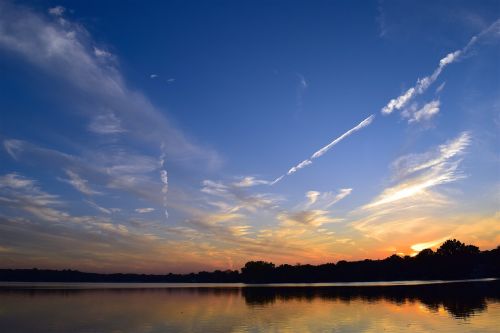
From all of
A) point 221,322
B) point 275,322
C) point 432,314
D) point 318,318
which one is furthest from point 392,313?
point 221,322

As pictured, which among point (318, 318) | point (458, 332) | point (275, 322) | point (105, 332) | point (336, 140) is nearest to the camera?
point (458, 332)

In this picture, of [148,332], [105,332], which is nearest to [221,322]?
[148,332]

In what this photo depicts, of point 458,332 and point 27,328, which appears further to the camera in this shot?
point 27,328

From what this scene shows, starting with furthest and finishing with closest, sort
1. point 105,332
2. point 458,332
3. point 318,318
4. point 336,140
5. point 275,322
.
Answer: point 336,140 < point 318,318 < point 275,322 < point 105,332 < point 458,332

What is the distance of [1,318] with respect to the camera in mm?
61938

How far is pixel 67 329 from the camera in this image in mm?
49438

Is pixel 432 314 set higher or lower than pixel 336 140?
lower

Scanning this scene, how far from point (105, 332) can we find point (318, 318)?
2929 centimetres

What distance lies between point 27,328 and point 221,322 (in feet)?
79.9

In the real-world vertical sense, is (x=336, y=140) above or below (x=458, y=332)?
above

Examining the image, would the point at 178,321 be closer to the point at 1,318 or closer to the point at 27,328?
the point at 27,328

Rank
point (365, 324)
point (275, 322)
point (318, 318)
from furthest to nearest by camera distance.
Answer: point (318, 318) → point (275, 322) → point (365, 324)

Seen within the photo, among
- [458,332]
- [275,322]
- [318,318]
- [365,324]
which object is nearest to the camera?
[458,332]

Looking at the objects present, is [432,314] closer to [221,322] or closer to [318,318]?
[318,318]
